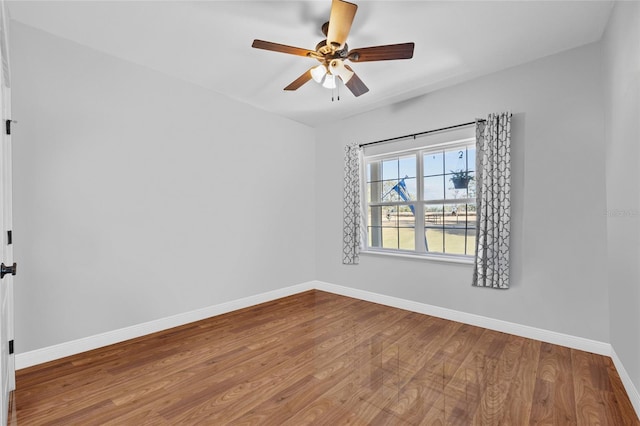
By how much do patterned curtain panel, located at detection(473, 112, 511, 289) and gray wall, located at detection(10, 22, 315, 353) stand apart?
2.59m

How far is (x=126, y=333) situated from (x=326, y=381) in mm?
2025

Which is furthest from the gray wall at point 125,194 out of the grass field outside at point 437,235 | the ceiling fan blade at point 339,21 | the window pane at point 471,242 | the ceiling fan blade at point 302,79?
the window pane at point 471,242

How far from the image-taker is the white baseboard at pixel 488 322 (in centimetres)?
269

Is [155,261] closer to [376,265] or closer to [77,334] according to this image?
[77,334]

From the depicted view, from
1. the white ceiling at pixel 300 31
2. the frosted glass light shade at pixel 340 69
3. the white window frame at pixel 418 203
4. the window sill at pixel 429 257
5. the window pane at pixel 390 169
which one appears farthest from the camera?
the window pane at pixel 390 169

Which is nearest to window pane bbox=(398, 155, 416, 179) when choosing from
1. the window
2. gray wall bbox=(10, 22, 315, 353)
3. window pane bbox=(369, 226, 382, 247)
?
the window

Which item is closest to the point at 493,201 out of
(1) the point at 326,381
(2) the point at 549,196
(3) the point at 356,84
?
(2) the point at 549,196

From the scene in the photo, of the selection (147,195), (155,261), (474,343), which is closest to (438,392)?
(474,343)

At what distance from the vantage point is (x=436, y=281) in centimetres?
362

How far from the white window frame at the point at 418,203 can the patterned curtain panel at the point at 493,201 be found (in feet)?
0.81

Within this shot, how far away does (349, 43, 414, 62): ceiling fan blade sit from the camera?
2.22 metres

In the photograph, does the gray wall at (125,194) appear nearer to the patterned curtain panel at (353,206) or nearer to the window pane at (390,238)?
the patterned curtain panel at (353,206)

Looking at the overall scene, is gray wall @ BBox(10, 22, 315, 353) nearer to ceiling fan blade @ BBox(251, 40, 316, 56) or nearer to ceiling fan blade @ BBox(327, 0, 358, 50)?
ceiling fan blade @ BBox(251, 40, 316, 56)

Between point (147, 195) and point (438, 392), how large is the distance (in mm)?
3071
